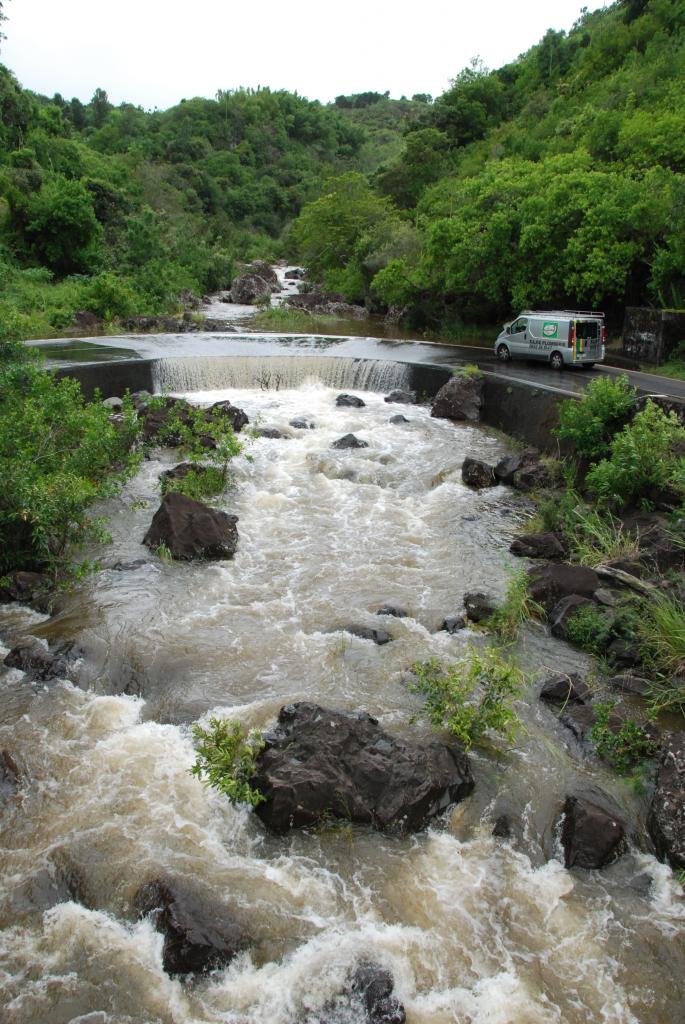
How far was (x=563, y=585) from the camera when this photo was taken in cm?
1079

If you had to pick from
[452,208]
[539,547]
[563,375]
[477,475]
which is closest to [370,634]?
[539,547]

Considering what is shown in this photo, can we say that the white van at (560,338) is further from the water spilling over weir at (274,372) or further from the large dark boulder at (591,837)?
the large dark boulder at (591,837)

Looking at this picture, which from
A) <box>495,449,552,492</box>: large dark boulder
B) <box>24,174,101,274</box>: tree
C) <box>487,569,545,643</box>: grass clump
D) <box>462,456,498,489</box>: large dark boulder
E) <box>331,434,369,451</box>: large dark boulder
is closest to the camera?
<box>487,569,545,643</box>: grass clump

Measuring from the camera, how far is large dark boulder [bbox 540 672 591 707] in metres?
8.72

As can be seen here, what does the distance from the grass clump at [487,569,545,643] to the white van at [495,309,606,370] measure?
1233 cm

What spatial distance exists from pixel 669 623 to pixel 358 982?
5.85 meters

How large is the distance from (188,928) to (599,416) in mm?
12159

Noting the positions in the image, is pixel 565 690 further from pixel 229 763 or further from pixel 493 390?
pixel 493 390

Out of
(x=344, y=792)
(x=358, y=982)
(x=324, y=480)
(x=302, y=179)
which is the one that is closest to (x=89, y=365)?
(x=324, y=480)

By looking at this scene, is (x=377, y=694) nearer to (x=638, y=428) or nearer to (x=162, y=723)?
(x=162, y=723)

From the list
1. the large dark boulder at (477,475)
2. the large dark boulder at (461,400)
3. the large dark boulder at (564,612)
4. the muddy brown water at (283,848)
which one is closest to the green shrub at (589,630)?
the large dark boulder at (564,612)

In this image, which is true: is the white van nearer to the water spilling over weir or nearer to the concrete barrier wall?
the concrete barrier wall

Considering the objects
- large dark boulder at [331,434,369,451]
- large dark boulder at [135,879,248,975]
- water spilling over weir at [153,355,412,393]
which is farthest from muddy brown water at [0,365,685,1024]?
water spilling over weir at [153,355,412,393]

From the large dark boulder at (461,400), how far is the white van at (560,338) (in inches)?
94.3
